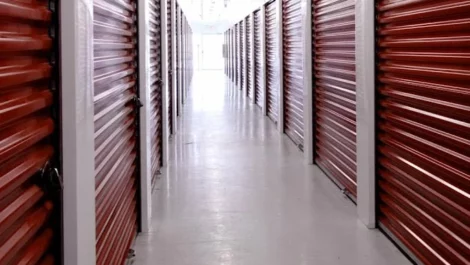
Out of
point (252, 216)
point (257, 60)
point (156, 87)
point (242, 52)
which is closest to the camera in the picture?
point (252, 216)

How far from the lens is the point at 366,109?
4.17m

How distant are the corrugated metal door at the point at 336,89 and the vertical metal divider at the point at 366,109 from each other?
588 mm

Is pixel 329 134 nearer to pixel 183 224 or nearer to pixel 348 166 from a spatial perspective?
pixel 348 166

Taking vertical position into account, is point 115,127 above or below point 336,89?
below

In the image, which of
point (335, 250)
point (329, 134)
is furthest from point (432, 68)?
point (329, 134)

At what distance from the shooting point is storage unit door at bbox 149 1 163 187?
18.8 feet

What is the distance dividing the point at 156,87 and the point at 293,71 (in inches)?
109

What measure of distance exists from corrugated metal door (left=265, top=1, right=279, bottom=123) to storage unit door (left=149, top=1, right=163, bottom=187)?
4066 millimetres

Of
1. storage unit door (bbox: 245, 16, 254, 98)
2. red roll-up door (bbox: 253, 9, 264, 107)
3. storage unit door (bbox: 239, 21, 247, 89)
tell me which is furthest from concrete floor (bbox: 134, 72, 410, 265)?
storage unit door (bbox: 239, 21, 247, 89)

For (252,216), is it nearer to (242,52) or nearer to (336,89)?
(336,89)

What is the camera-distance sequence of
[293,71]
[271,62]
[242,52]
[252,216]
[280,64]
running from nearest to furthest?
[252,216] → [293,71] → [280,64] → [271,62] → [242,52]

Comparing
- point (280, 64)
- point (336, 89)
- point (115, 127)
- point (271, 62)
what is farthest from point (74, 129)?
point (271, 62)

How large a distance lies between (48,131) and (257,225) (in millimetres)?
2685

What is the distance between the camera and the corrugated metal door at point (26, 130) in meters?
1.48
